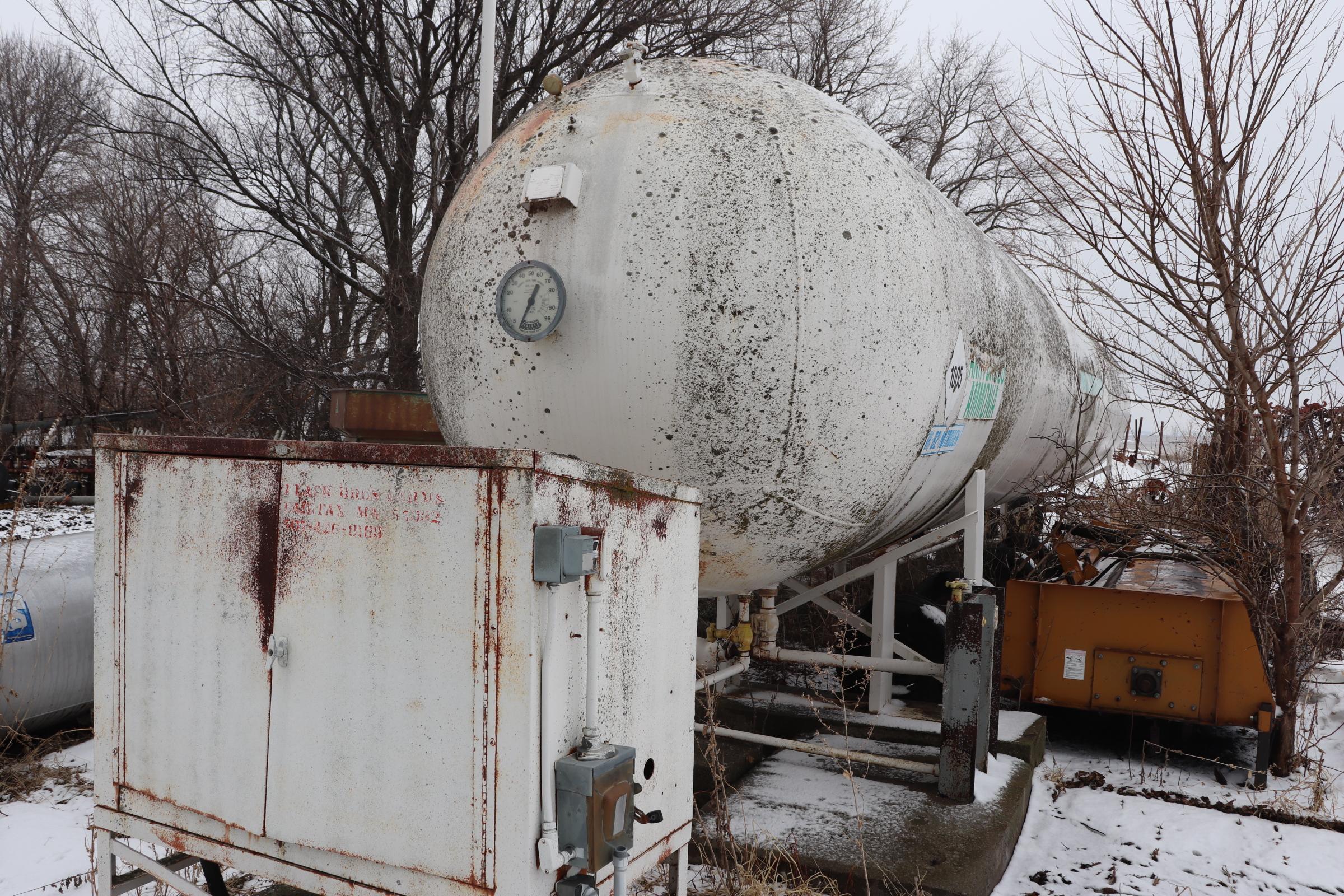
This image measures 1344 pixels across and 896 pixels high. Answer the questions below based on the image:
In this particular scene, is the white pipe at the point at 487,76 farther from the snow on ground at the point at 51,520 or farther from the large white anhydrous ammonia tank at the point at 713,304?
the snow on ground at the point at 51,520

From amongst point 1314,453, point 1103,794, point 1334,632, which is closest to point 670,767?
point 1103,794

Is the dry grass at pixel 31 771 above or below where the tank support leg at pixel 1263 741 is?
below

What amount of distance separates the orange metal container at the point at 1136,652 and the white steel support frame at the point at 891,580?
98 centimetres

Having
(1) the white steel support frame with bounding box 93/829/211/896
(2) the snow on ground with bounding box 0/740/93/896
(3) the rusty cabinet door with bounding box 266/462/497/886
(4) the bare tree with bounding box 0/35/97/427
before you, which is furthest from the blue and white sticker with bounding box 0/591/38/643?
(4) the bare tree with bounding box 0/35/97/427

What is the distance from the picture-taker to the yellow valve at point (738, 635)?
417cm

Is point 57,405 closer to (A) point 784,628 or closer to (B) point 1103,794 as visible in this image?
(A) point 784,628

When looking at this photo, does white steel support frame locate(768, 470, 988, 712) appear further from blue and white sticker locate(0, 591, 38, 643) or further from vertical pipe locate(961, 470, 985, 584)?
blue and white sticker locate(0, 591, 38, 643)

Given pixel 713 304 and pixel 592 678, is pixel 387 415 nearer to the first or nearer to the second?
pixel 713 304

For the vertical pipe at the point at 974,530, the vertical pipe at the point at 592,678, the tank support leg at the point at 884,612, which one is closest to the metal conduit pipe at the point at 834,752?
the tank support leg at the point at 884,612

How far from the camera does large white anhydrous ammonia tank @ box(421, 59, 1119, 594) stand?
9.84ft

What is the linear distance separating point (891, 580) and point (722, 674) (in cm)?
162

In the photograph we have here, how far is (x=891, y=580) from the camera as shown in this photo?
5211 millimetres

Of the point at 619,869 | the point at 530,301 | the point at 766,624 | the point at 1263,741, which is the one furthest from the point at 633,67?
the point at 1263,741

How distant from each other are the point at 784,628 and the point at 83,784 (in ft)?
18.9
